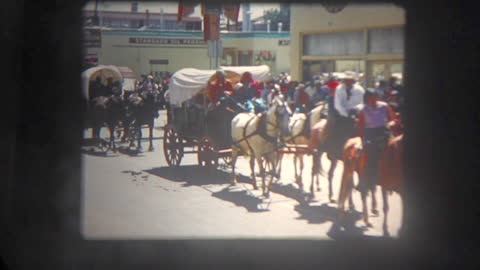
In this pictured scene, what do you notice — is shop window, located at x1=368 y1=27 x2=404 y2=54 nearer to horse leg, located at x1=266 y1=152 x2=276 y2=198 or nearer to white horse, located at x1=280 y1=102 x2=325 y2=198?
white horse, located at x1=280 y1=102 x2=325 y2=198

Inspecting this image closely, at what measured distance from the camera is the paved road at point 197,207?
714 cm

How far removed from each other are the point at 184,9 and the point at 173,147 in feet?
13.4

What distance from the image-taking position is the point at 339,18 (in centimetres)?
701

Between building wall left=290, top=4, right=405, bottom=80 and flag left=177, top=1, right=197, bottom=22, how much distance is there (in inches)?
57.4

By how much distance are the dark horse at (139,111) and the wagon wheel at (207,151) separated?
225cm

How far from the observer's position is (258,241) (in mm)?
6953

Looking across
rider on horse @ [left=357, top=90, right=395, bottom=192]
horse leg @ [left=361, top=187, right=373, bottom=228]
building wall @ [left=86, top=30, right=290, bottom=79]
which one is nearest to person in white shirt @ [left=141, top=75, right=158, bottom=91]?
building wall @ [left=86, top=30, right=290, bottom=79]

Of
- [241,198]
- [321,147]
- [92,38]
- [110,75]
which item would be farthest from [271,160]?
[110,75]

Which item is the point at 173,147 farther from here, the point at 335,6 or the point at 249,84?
the point at 335,6

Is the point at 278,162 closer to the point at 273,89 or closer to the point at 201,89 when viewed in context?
the point at 273,89

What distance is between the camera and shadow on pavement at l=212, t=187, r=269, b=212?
802 cm

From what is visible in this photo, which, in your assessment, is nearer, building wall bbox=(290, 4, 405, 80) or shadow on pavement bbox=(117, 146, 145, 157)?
building wall bbox=(290, 4, 405, 80)

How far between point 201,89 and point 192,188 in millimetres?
2167
